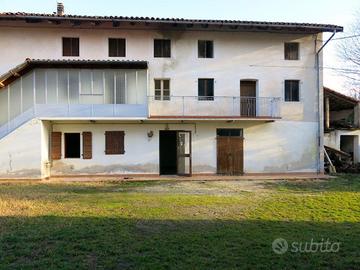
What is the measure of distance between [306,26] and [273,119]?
5033 mm

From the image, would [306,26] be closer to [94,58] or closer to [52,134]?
[94,58]

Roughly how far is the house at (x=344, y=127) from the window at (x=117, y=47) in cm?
1156

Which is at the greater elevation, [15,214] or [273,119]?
[273,119]

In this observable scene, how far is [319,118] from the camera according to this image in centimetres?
2047

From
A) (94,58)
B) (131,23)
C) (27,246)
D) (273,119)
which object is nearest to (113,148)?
(94,58)

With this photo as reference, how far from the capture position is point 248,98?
64.6ft

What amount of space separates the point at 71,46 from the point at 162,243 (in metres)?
14.8

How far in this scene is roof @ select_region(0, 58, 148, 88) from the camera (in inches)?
674

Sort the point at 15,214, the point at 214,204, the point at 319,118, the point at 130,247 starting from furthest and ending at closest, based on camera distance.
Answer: the point at 319,118 → the point at 214,204 → the point at 15,214 → the point at 130,247

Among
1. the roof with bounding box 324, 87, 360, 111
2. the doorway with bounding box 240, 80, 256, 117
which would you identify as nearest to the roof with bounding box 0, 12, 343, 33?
the doorway with bounding box 240, 80, 256, 117

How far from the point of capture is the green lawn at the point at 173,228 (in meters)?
5.61

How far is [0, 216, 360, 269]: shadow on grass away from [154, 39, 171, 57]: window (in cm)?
1256

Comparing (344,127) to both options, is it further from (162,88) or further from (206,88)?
(162,88)

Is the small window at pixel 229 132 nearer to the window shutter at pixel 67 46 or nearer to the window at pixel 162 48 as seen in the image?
the window at pixel 162 48
